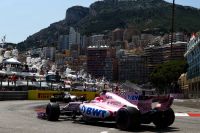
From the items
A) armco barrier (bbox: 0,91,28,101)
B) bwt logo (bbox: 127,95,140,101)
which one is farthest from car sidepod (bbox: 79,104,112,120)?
armco barrier (bbox: 0,91,28,101)

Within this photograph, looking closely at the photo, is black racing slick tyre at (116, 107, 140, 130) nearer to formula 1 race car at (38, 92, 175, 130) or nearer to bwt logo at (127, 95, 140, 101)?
formula 1 race car at (38, 92, 175, 130)

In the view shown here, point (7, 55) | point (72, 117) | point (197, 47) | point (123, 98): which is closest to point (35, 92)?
point (72, 117)

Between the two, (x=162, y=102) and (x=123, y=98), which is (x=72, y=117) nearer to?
(x=123, y=98)

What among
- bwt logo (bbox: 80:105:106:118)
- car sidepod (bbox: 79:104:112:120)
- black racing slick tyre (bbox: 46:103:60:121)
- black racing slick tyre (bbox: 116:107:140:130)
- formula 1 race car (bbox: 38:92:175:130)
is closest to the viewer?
black racing slick tyre (bbox: 116:107:140:130)

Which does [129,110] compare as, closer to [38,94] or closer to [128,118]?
[128,118]

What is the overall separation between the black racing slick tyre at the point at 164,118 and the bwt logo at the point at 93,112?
5.47ft

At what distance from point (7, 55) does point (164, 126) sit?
8333 centimetres

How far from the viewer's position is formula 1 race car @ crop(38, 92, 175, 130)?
1308 centimetres

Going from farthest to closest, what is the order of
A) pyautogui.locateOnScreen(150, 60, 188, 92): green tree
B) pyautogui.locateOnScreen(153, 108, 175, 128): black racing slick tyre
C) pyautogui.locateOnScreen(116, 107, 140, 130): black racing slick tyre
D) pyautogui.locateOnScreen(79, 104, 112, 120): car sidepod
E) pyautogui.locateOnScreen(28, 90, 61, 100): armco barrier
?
1. pyautogui.locateOnScreen(150, 60, 188, 92): green tree
2. pyautogui.locateOnScreen(28, 90, 61, 100): armco barrier
3. pyautogui.locateOnScreen(79, 104, 112, 120): car sidepod
4. pyautogui.locateOnScreen(153, 108, 175, 128): black racing slick tyre
5. pyautogui.locateOnScreen(116, 107, 140, 130): black racing slick tyre

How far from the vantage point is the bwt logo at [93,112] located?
1433 centimetres

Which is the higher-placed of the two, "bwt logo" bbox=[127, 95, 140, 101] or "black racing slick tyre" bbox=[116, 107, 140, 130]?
"bwt logo" bbox=[127, 95, 140, 101]

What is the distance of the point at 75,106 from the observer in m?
16.6

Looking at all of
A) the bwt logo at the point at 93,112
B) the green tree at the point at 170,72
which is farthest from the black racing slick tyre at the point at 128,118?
the green tree at the point at 170,72

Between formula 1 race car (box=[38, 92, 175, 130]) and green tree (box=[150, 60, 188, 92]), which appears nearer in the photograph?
formula 1 race car (box=[38, 92, 175, 130])
